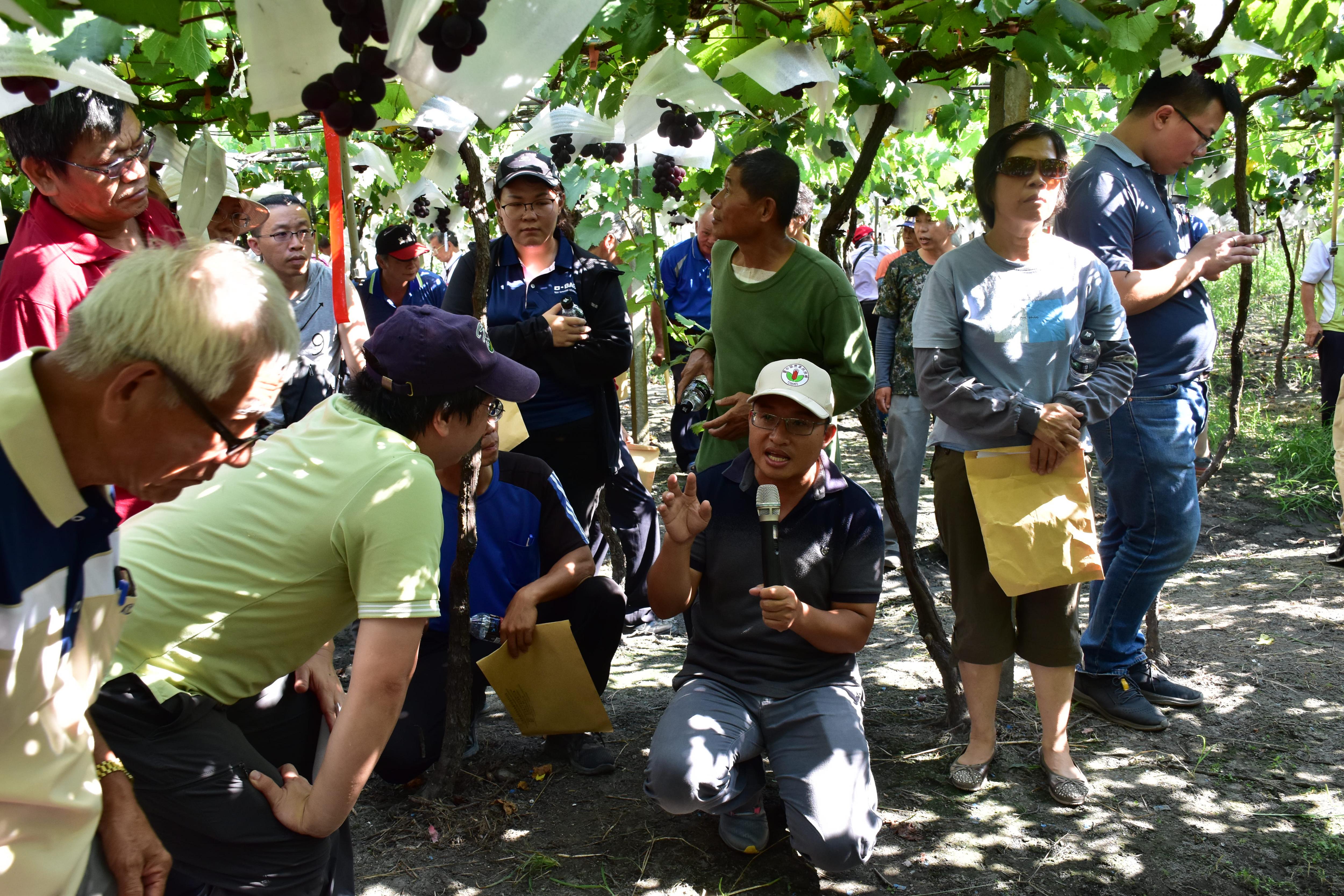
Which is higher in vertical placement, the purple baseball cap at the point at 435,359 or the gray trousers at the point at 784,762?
the purple baseball cap at the point at 435,359

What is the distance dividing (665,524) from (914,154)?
896cm

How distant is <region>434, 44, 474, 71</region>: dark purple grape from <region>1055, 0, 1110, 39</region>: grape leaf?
1.45 meters

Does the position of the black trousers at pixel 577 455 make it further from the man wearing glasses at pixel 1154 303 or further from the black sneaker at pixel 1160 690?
the black sneaker at pixel 1160 690

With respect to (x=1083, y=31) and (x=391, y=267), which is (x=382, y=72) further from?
(x=391, y=267)

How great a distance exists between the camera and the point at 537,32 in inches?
62.0

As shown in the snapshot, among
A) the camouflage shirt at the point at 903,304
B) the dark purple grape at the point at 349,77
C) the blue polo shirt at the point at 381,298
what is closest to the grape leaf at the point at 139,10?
the dark purple grape at the point at 349,77

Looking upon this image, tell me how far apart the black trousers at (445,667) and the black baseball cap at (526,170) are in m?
1.64

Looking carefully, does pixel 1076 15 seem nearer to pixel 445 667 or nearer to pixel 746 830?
pixel 746 830

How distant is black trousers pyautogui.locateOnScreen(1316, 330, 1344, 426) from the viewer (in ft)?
20.5

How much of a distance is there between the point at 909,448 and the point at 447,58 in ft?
14.4

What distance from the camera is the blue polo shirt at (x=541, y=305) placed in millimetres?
4016

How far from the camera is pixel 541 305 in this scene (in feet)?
13.2

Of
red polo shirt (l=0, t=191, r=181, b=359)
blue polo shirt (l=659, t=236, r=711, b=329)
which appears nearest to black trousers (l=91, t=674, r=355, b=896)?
red polo shirt (l=0, t=191, r=181, b=359)

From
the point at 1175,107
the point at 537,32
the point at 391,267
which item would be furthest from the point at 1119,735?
the point at 391,267
